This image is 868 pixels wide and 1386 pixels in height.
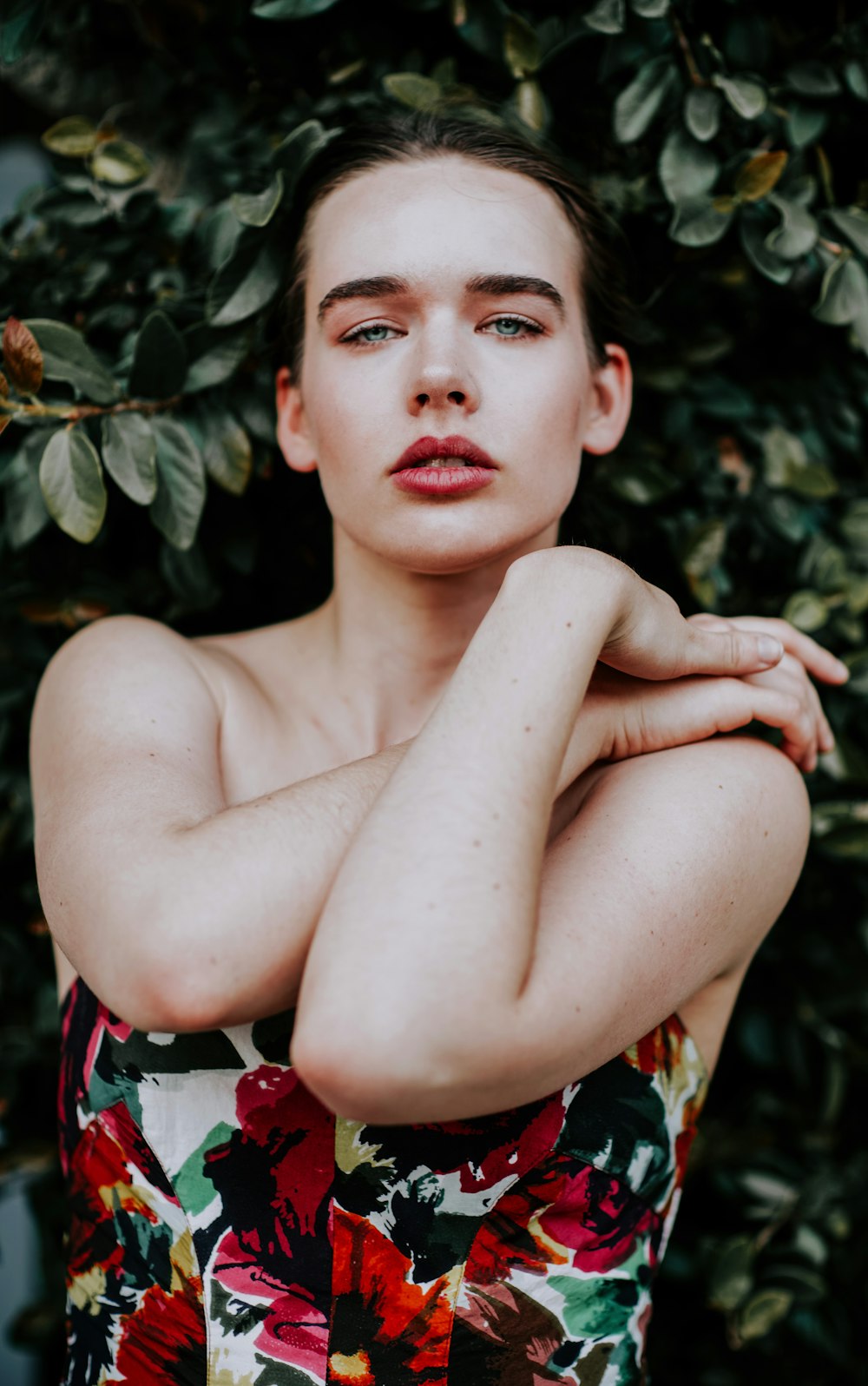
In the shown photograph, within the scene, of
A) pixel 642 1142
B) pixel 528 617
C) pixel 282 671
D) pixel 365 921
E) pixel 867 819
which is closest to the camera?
pixel 365 921

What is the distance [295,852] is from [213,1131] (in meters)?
0.36

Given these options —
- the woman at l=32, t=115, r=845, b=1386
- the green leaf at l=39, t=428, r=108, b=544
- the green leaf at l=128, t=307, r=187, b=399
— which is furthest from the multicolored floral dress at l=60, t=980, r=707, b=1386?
the green leaf at l=128, t=307, r=187, b=399

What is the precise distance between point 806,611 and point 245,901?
1.04 meters

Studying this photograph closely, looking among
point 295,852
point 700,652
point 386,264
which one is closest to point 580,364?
point 386,264

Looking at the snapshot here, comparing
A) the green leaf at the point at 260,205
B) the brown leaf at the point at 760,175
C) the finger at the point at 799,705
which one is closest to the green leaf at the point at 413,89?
the green leaf at the point at 260,205

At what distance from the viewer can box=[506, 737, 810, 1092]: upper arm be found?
3.16ft

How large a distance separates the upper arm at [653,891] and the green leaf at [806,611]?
1.27 ft

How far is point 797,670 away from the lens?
1369 mm

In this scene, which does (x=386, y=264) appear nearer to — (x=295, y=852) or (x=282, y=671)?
(x=282, y=671)

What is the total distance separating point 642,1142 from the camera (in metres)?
1.20

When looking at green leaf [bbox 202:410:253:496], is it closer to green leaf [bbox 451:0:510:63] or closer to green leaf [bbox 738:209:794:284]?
green leaf [bbox 451:0:510:63]

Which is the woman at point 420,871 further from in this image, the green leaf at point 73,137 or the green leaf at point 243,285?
the green leaf at point 73,137

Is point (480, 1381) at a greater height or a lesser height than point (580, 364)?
lesser

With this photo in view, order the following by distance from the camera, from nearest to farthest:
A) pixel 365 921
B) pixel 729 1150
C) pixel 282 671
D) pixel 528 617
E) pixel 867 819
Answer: pixel 365 921 → pixel 528 617 → pixel 282 671 → pixel 867 819 → pixel 729 1150
